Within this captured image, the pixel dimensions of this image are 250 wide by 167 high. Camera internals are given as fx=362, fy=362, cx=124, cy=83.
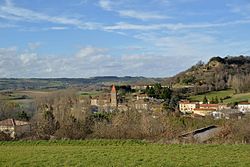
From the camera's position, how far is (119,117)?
29.1 metres

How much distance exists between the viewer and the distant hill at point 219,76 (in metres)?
85.7

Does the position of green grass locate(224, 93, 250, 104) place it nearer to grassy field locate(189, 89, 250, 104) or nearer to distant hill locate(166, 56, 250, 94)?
grassy field locate(189, 89, 250, 104)

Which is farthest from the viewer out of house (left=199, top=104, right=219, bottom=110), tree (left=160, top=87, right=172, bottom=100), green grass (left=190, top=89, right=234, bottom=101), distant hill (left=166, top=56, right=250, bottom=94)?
distant hill (left=166, top=56, right=250, bottom=94)

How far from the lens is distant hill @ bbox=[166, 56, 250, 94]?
281 feet

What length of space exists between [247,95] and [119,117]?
174 feet

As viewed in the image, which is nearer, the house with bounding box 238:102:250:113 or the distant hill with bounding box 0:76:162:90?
the house with bounding box 238:102:250:113

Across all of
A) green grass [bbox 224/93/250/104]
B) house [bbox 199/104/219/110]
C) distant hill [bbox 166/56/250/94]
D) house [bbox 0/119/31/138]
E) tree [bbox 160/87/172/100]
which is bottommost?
house [bbox 199/104/219/110]

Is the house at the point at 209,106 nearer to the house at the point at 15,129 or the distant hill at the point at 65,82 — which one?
the house at the point at 15,129

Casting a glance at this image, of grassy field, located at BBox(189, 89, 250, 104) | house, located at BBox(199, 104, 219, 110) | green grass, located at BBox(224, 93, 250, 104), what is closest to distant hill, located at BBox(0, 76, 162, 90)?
grassy field, located at BBox(189, 89, 250, 104)

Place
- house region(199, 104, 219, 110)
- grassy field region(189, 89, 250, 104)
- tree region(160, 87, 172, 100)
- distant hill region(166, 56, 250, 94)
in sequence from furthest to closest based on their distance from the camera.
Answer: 1. distant hill region(166, 56, 250, 94)
2. grassy field region(189, 89, 250, 104)
3. tree region(160, 87, 172, 100)
4. house region(199, 104, 219, 110)

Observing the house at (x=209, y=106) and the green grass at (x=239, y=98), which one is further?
the green grass at (x=239, y=98)

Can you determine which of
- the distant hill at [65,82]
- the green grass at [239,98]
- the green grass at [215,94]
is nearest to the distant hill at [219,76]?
the green grass at [215,94]

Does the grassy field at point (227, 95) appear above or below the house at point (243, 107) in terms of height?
above

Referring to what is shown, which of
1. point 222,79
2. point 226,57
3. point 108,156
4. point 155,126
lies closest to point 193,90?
point 222,79
